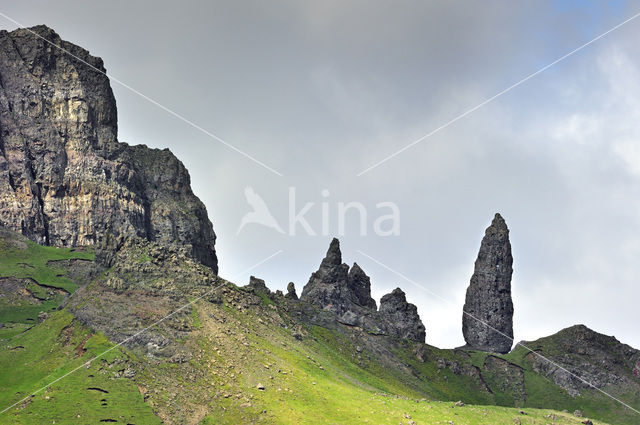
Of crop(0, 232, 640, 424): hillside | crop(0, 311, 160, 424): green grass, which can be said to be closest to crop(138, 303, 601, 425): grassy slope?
crop(0, 232, 640, 424): hillside

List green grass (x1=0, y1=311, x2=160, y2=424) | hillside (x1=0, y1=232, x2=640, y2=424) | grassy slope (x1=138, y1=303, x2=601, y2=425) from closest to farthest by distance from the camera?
green grass (x1=0, y1=311, x2=160, y2=424)
hillside (x1=0, y1=232, x2=640, y2=424)
grassy slope (x1=138, y1=303, x2=601, y2=425)

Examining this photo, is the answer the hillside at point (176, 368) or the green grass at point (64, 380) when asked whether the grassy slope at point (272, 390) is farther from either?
the green grass at point (64, 380)

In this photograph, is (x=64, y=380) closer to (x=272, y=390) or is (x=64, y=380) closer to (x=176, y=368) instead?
(x=176, y=368)

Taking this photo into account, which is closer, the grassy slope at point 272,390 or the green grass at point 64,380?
the green grass at point 64,380

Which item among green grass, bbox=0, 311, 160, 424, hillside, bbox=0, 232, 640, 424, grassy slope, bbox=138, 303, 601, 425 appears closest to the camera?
green grass, bbox=0, 311, 160, 424

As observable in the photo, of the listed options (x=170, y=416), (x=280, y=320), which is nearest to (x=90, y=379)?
(x=170, y=416)

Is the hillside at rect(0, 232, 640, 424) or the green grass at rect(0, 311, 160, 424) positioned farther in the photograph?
the hillside at rect(0, 232, 640, 424)

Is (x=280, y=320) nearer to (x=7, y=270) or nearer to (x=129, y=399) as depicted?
(x=129, y=399)

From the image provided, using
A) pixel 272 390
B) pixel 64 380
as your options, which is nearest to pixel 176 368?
pixel 272 390

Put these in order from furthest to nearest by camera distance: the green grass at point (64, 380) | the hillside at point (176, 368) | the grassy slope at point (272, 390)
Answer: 1. the grassy slope at point (272, 390)
2. the hillside at point (176, 368)
3. the green grass at point (64, 380)

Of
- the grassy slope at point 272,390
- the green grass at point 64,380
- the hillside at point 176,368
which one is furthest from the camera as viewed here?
the grassy slope at point 272,390

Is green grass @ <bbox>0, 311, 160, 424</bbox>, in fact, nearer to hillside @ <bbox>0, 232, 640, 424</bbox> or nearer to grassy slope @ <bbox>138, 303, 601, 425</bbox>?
hillside @ <bbox>0, 232, 640, 424</bbox>

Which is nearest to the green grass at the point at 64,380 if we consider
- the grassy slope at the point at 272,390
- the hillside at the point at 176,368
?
the hillside at the point at 176,368

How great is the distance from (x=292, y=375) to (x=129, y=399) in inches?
1375
